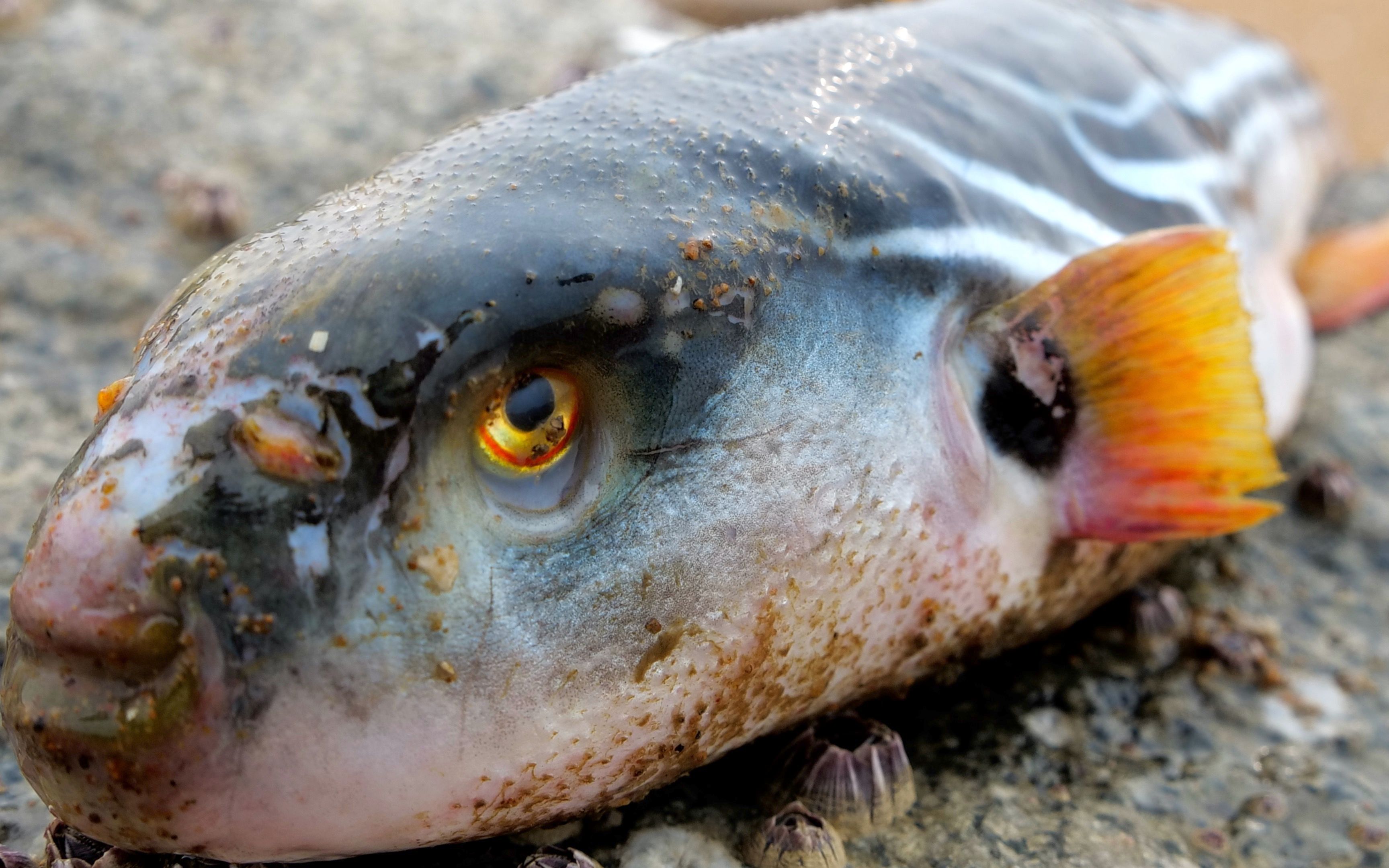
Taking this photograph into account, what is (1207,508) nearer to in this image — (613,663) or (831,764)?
(831,764)

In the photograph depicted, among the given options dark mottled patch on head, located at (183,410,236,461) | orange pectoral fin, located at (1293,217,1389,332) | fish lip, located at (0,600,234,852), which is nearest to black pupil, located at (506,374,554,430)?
dark mottled patch on head, located at (183,410,236,461)

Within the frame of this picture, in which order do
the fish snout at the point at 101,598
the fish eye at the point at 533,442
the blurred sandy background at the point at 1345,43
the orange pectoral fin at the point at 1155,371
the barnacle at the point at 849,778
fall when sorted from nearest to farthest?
the fish snout at the point at 101,598 → the fish eye at the point at 533,442 → the barnacle at the point at 849,778 → the orange pectoral fin at the point at 1155,371 → the blurred sandy background at the point at 1345,43

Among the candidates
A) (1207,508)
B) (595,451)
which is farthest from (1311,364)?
(595,451)

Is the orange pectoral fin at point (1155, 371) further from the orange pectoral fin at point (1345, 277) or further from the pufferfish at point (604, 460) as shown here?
the orange pectoral fin at point (1345, 277)

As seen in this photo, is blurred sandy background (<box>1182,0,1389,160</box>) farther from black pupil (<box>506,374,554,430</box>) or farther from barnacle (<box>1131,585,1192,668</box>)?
black pupil (<box>506,374,554,430</box>)

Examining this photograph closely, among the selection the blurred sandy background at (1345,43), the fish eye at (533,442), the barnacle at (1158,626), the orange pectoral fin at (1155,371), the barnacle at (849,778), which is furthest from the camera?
the blurred sandy background at (1345,43)

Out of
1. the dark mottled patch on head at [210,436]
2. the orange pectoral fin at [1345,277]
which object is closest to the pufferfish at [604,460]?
the dark mottled patch on head at [210,436]

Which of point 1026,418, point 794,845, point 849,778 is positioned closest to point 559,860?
point 794,845
